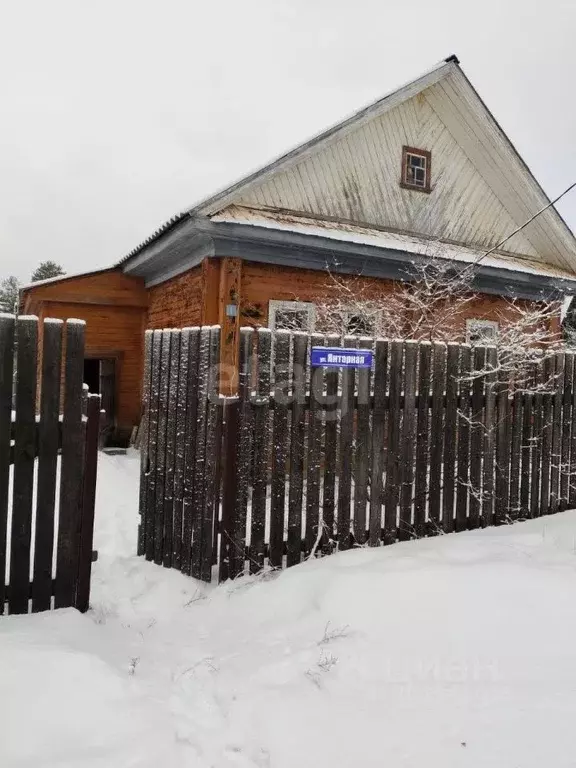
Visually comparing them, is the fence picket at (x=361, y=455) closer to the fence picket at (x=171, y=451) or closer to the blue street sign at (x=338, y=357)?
the blue street sign at (x=338, y=357)

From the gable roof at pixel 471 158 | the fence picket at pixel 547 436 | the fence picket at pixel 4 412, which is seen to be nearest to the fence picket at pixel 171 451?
the fence picket at pixel 4 412

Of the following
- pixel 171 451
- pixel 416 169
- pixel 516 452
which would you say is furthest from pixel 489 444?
pixel 416 169

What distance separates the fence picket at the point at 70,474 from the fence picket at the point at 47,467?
0.05m

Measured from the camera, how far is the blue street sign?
411 centimetres

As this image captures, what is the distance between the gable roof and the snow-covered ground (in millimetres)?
6055

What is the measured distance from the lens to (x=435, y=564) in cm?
366

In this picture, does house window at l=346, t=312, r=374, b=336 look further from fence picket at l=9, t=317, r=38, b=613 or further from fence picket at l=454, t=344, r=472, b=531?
fence picket at l=9, t=317, r=38, b=613

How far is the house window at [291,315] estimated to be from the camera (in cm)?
899

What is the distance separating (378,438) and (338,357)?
779 millimetres

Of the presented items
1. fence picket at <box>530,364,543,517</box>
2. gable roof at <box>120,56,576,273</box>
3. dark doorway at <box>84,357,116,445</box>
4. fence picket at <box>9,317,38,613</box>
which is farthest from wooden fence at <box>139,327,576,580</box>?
dark doorway at <box>84,357,116,445</box>

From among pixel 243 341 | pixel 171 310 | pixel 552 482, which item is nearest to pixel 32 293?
pixel 171 310

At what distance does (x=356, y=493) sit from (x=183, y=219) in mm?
5413

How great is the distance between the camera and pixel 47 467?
3.22 metres

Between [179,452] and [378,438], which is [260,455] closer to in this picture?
[179,452]
